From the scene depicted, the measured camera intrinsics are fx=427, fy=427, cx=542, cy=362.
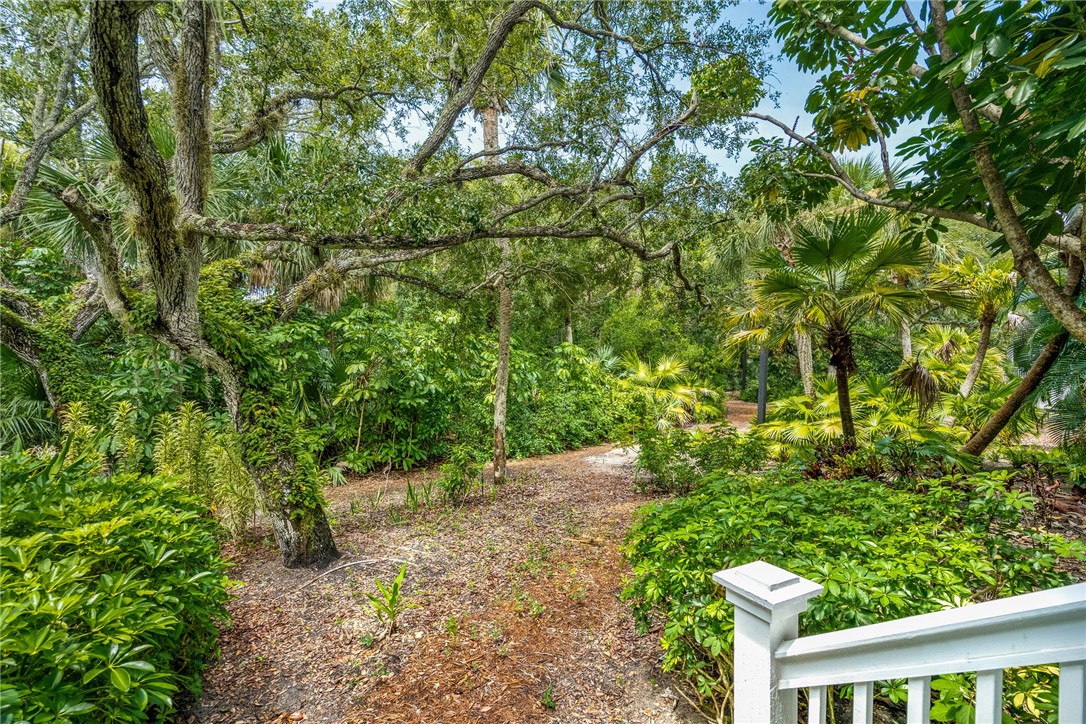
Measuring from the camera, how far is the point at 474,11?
4617 mm

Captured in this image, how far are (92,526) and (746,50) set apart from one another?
586 cm

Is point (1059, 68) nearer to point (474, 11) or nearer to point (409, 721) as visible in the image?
point (409, 721)

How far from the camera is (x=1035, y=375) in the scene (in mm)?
3234

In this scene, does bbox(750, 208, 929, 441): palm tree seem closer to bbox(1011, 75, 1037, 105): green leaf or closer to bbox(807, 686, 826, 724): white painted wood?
bbox(1011, 75, 1037, 105): green leaf

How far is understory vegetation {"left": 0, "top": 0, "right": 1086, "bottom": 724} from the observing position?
70.0 inches

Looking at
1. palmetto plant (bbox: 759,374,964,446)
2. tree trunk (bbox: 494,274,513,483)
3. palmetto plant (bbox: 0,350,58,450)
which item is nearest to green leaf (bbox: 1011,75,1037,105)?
palmetto plant (bbox: 759,374,964,446)

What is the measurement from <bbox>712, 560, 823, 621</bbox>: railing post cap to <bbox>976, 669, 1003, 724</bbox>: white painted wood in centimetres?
43

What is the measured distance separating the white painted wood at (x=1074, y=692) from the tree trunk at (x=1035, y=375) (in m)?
3.17

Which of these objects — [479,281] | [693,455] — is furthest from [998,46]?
[479,281]

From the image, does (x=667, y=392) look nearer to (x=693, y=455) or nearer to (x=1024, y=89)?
(x=693, y=455)

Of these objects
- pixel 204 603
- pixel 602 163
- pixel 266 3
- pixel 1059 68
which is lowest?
pixel 204 603

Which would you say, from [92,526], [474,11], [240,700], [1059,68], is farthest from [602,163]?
[240,700]

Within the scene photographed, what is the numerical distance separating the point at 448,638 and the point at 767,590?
2.12 meters

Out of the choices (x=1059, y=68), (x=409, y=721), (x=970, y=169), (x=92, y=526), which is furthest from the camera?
(x=970, y=169)
